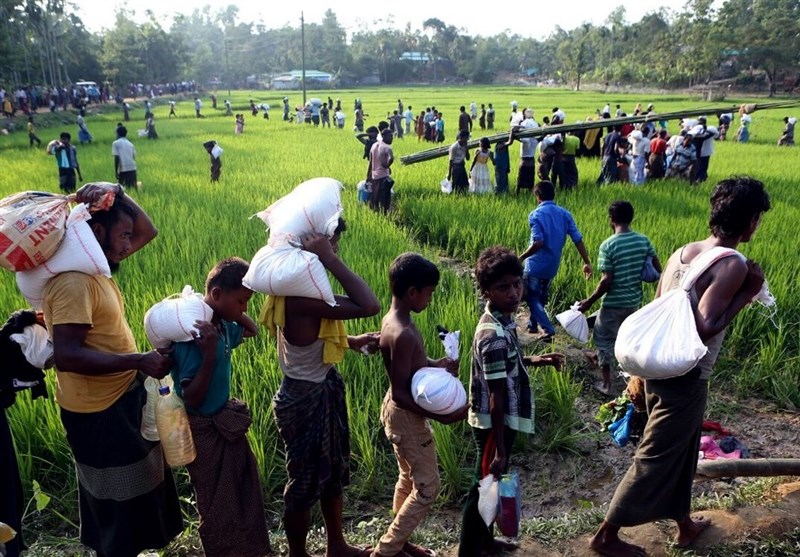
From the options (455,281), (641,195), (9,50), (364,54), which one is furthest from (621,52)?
(455,281)

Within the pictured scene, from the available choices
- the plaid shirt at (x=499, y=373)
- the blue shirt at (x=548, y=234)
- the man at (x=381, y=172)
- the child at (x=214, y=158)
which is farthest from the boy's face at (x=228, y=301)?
the child at (x=214, y=158)

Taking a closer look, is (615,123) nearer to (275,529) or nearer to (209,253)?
(209,253)

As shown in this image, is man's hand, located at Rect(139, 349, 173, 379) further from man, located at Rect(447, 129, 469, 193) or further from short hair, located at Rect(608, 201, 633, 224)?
man, located at Rect(447, 129, 469, 193)

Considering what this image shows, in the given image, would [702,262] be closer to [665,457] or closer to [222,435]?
[665,457]

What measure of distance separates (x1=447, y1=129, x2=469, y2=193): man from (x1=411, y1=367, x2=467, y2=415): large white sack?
7.30 meters

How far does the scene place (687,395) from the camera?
2.22 m

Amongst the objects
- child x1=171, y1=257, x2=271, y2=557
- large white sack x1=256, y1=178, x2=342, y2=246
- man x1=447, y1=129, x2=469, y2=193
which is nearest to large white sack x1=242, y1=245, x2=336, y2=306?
large white sack x1=256, y1=178, x2=342, y2=246

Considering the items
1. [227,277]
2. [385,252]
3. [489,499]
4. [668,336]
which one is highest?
[227,277]

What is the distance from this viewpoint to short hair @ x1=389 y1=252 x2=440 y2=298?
2.10 m

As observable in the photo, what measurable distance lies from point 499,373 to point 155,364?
1171 mm

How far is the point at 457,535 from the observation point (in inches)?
104

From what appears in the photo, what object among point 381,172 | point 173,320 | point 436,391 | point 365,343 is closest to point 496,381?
point 436,391

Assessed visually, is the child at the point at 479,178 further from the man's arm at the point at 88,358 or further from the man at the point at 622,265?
the man's arm at the point at 88,358

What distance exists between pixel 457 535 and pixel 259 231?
4848 mm
